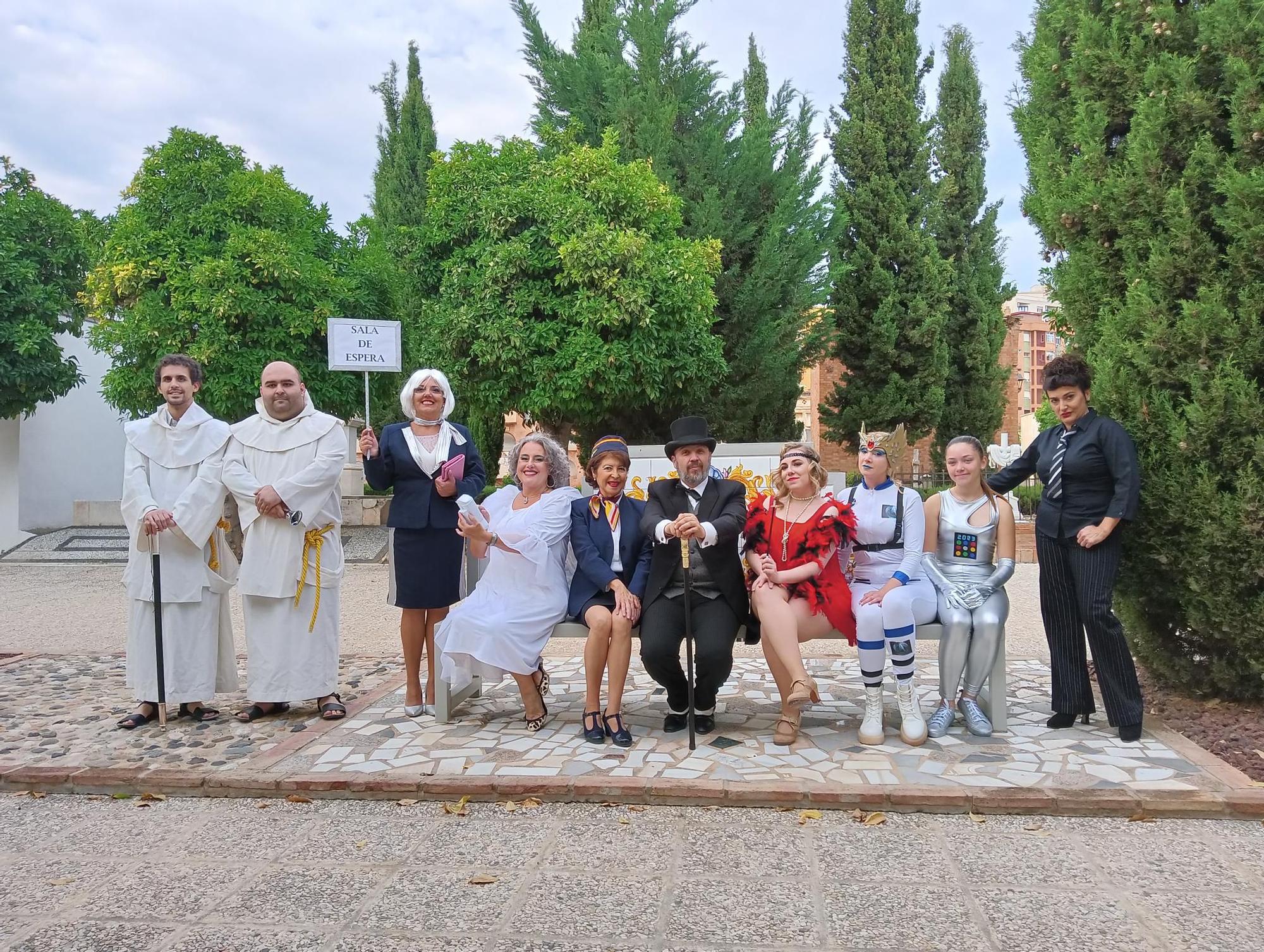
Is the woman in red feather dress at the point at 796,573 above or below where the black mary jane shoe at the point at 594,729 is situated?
above

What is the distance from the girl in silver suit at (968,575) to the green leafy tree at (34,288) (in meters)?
15.1

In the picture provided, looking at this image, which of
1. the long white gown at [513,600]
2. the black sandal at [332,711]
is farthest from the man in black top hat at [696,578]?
the black sandal at [332,711]

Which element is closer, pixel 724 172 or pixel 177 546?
pixel 177 546

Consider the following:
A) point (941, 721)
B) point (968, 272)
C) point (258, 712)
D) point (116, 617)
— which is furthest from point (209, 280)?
point (968, 272)

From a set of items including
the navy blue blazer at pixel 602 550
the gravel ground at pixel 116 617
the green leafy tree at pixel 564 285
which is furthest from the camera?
the green leafy tree at pixel 564 285

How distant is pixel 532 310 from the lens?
13539 millimetres

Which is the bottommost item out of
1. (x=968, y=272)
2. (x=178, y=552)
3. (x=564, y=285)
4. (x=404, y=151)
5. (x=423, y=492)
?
(x=178, y=552)

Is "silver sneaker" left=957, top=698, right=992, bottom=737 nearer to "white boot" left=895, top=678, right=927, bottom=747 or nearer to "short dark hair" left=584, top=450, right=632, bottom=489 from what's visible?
"white boot" left=895, top=678, right=927, bottom=747

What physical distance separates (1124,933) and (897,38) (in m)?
21.9

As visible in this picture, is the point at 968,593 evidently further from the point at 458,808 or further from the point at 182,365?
the point at 182,365

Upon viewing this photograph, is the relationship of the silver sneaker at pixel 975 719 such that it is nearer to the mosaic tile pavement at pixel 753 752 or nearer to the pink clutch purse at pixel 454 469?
the mosaic tile pavement at pixel 753 752

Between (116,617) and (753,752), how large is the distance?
7.81 metres

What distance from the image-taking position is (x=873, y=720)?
15.8ft

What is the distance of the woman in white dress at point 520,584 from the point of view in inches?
197
